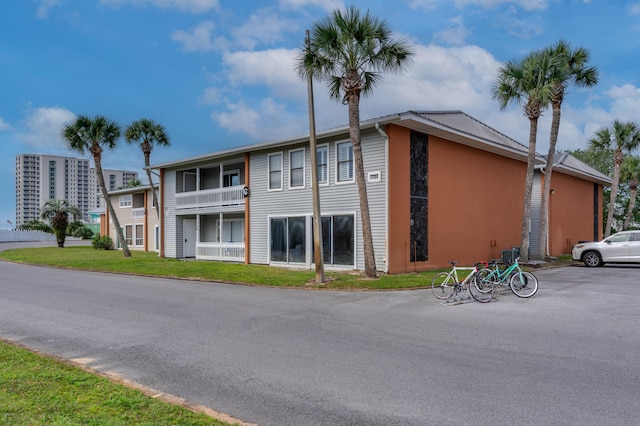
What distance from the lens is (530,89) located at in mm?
19141

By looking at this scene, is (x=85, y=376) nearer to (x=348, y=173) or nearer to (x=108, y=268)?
(x=348, y=173)

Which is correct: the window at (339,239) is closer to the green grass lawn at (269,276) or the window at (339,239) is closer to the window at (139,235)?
the green grass lawn at (269,276)

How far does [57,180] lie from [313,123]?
11691 cm


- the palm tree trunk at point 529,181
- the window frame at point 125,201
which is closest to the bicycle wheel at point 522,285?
the palm tree trunk at point 529,181

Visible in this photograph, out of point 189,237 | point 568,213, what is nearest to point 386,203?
point 189,237

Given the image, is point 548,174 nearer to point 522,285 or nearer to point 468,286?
point 522,285

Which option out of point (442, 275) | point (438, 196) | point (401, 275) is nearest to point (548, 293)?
point (442, 275)

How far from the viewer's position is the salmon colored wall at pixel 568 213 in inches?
1022

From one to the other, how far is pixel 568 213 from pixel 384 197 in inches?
661

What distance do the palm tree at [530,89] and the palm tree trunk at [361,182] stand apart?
843 centimetres

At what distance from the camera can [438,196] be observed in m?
18.4

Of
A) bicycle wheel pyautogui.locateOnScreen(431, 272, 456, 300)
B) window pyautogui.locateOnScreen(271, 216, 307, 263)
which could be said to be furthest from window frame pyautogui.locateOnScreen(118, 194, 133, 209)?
bicycle wheel pyautogui.locateOnScreen(431, 272, 456, 300)

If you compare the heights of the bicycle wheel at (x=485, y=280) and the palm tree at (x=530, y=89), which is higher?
the palm tree at (x=530, y=89)

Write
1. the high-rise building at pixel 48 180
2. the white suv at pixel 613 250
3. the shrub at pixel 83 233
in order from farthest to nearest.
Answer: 1. the high-rise building at pixel 48 180
2. the shrub at pixel 83 233
3. the white suv at pixel 613 250
